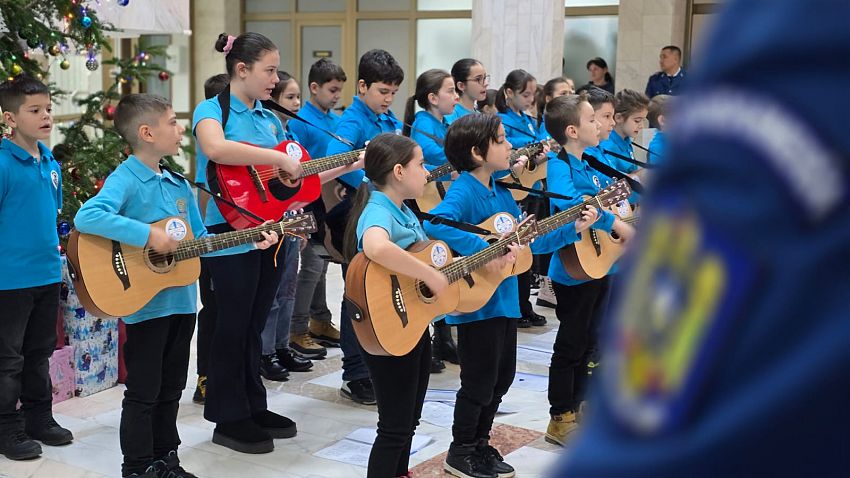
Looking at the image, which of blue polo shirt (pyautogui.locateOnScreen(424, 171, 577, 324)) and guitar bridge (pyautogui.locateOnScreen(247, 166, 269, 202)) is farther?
guitar bridge (pyautogui.locateOnScreen(247, 166, 269, 202))

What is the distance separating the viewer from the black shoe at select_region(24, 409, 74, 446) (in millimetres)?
4371

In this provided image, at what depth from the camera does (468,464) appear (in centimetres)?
405

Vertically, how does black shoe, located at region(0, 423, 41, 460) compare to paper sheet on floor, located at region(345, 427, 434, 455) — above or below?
above

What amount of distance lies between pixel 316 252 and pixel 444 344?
997 mm

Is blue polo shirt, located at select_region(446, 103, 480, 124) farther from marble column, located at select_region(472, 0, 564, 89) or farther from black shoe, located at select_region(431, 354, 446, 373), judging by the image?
marble column, located at select_region(472, 0, 564, 89)

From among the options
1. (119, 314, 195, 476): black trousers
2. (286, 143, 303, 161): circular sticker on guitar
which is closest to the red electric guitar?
(286, 143, 303, 161): circular sticker on guitar

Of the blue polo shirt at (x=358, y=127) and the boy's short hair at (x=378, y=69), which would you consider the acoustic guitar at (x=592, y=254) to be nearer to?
the blue polo shirt at (x=358, y=127)

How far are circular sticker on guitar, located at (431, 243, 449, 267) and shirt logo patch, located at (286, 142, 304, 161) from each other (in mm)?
1015

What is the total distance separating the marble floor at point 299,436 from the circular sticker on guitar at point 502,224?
100 centimetres

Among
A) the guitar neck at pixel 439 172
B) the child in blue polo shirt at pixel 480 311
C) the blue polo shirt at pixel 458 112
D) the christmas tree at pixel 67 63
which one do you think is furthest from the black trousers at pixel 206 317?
the blue polo shirt at pixel 458 112

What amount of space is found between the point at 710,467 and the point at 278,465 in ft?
12.6

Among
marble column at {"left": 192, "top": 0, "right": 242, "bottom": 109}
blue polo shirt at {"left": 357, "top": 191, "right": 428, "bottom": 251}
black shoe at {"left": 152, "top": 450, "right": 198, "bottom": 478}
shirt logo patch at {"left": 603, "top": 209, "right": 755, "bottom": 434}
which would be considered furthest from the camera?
marble column at {"left": 192, "top": 0, "right": 242, "bottom": 109}

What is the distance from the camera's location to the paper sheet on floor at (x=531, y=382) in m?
5.52

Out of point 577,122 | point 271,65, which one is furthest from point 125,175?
point 577,122
